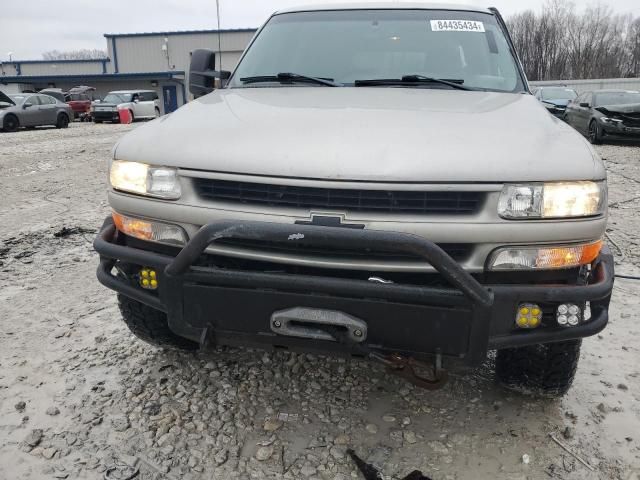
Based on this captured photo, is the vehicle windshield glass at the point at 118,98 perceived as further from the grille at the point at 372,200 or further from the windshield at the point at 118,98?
the grille at the point at 372,200

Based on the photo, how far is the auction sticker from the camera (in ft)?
10.1

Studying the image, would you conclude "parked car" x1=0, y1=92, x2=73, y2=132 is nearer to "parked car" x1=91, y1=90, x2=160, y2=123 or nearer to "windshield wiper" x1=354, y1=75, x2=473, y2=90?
"parked car" x1=91, y1=90, x2=160, y2=123

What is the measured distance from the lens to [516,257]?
6.12ft

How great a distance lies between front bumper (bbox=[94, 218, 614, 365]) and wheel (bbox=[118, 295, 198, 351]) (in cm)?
63

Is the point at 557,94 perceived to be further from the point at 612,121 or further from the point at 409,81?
the point at 409,81

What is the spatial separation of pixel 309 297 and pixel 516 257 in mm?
750

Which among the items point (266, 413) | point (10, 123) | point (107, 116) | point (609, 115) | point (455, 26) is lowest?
point (107, 116)

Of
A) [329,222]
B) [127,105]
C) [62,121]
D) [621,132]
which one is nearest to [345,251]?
[329,222]

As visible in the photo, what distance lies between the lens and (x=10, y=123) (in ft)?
57.6

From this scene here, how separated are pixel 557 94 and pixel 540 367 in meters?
18.7

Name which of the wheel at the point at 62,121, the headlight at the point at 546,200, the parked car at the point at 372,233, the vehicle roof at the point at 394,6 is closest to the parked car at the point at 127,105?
the wheel at the point at 62,121

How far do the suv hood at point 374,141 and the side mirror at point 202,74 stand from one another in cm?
103

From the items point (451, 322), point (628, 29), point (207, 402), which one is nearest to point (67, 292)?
point (207, 402)

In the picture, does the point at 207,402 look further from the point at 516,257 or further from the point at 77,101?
the point at 77,101
